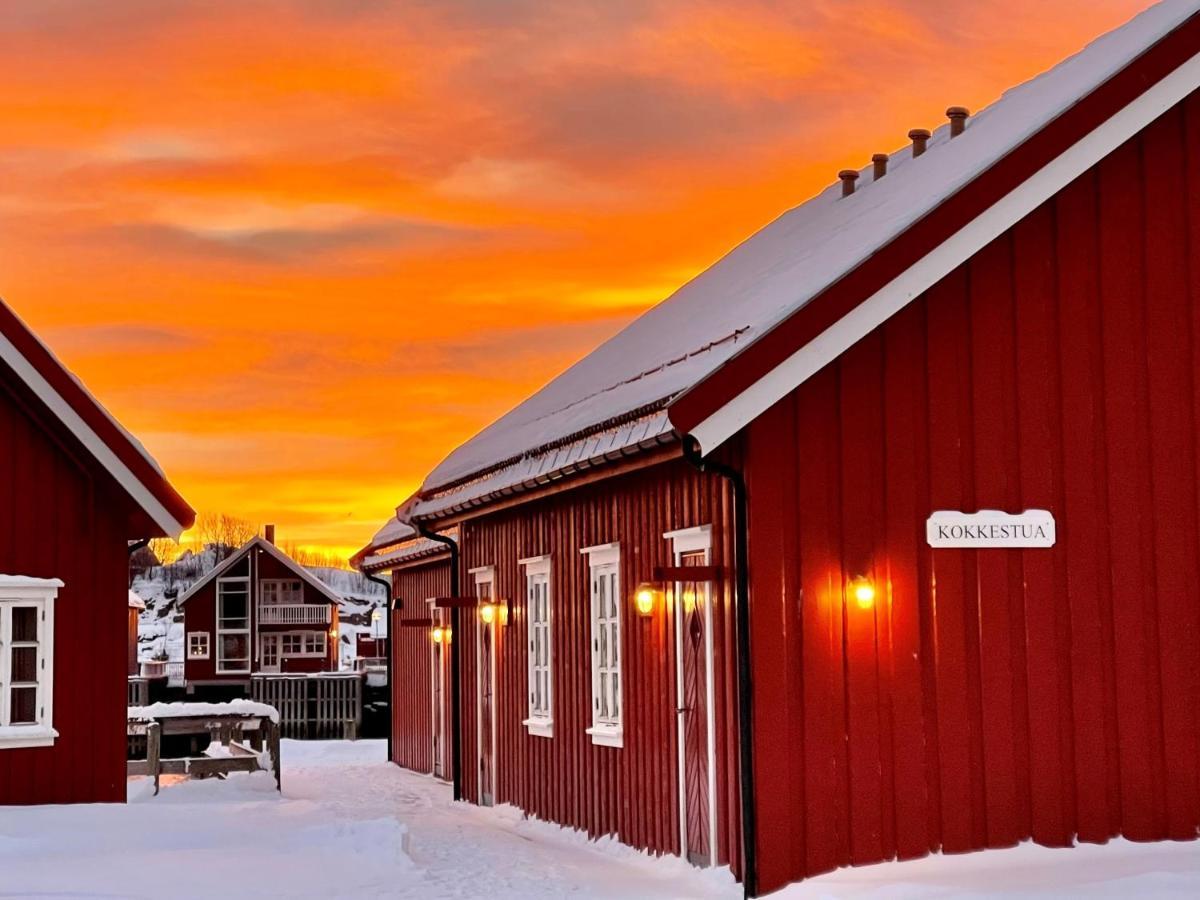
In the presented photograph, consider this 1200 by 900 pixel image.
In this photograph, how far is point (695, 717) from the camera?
516 inches

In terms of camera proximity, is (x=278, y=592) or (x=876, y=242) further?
(x=278, y=592)

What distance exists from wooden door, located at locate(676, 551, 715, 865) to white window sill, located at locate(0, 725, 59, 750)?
5.11 metres

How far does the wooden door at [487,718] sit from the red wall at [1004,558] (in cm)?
867

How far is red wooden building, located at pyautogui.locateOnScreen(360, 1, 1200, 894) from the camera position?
11.5 meters

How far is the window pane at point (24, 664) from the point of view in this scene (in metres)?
14.3

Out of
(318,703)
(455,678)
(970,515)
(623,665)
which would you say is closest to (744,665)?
A: (970,515)

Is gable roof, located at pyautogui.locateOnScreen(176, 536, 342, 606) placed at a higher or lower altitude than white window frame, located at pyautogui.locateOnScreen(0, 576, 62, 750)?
higher

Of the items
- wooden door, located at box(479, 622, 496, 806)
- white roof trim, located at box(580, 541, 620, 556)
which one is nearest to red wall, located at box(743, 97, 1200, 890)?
white roof trim, located at box(580, 541, 620, 556)

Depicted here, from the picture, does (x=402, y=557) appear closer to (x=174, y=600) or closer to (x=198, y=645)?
(x=198, y=645)

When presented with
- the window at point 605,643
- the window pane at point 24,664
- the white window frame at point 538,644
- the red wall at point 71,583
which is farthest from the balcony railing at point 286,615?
the window pane at point 24,664

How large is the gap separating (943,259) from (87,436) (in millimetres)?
6833

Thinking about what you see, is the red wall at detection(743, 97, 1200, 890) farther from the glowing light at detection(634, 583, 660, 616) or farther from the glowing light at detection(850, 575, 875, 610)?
the glowing light at detection(634, 583, 660, 616)

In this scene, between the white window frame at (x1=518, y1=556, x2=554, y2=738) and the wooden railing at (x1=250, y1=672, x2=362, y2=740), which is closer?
the white window frame at (x1=518, y1=556, x2=554, y2=738)

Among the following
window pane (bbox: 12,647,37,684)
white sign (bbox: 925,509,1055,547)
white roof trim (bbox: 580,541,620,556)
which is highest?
white roof trim (bbox: 580,541,620,556)
